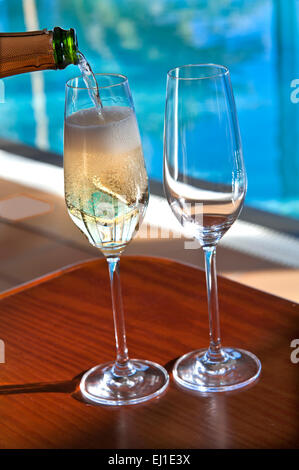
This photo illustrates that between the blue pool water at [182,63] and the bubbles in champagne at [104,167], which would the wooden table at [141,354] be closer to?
the bubbles in champagne at [104,167]

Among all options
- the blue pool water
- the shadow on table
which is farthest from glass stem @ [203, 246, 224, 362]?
the blue pool water

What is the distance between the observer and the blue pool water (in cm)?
304

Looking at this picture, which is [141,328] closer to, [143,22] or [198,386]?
[198,386]

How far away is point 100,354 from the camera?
68 centimetres

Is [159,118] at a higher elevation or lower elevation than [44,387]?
lower

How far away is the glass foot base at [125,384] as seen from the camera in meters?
0.62

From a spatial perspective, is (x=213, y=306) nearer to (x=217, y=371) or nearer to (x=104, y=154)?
(x=217, y=371)

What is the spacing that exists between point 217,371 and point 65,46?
0.30m

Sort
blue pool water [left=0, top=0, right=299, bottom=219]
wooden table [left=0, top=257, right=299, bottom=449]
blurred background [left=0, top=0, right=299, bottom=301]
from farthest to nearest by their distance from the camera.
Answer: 1. blue pool water [left=0, top=0, right=299, bottom=219]
2. blurred background [left=0, top=0, right=299, bottom=301]
3. wooden table [left=0, top=257, right=299, bottom=449]

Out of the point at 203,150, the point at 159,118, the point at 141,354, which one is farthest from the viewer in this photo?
the point at 159,118

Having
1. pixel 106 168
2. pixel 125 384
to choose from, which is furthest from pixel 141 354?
pixel 106 168

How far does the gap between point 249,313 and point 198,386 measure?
0.13 metres

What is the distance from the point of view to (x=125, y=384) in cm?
64

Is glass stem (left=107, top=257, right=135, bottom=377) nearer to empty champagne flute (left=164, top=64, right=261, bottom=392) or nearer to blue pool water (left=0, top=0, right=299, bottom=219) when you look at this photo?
empty champagne flute (left=164, top=64, right=261, bottom=392)
